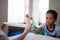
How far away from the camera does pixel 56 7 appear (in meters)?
1.26

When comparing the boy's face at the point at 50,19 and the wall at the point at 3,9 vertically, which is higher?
the wall at the point at 3,9

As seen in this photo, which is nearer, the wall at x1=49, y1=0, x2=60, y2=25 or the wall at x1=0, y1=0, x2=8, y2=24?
the wall at x1=0, y1=0, x2=8, y2=24

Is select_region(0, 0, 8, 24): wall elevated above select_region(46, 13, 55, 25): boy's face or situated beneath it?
elevated above

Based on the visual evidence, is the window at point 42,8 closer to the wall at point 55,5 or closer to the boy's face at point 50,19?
the wall at point 55,5

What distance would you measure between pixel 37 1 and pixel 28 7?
5.2 inches

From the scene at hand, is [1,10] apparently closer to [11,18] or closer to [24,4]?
[11,18]

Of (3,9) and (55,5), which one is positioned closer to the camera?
(3,9)

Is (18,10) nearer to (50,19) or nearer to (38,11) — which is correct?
(38,11)

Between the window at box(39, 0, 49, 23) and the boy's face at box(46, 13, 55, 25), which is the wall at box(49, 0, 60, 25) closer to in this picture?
the window at box(39, 0, 49, 23)

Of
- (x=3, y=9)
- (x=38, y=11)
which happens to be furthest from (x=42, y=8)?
(x=3, y=9)

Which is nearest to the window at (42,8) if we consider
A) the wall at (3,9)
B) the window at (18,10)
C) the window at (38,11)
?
the window at (38,11)

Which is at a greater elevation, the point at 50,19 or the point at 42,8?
the point at 42,8

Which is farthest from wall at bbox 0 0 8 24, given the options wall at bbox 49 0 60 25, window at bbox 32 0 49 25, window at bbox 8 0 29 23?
wall at bbox 49 0 60 25

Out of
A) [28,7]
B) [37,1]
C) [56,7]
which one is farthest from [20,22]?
[56,7]
